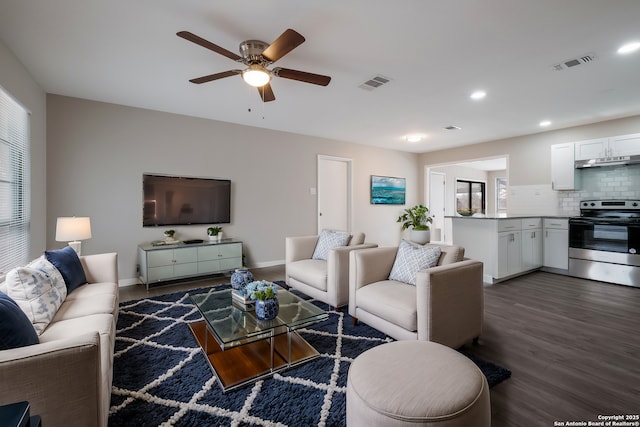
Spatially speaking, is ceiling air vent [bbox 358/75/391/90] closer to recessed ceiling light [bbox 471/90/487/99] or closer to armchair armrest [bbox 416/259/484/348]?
recessed ceiling light [bbox 471/90/487/99]

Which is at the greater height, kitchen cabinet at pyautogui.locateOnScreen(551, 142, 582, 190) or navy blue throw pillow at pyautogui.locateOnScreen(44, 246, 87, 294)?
kitchen cabinet at pyautogui.locateOnScreen(551, 142, 582, 190)

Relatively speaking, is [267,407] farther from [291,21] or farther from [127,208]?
[127,208]

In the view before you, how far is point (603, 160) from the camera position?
444 cm

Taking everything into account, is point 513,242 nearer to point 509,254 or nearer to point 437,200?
point 509,254

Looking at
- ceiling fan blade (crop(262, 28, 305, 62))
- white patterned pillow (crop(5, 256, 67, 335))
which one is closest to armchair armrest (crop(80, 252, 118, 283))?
white patterned pillow (crop(5, 256, 67, 335))

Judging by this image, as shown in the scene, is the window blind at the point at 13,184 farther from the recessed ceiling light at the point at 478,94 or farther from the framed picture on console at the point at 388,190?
the framed picture on console at the point at 388,190

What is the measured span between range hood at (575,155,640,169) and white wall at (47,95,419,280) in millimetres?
3899

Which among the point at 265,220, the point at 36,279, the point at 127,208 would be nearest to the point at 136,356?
the point at 36,279

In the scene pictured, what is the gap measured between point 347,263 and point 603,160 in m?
4.56

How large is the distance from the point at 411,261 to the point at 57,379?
2335 mm

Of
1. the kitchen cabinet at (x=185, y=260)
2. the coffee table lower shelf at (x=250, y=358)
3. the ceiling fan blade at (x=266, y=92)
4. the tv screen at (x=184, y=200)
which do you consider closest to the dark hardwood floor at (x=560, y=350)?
the kitchen cabinet at (x=185, y=260)

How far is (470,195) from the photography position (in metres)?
9.32

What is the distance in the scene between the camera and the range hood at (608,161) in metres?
4.22

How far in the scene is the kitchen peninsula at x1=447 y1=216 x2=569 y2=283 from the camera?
421 cm
